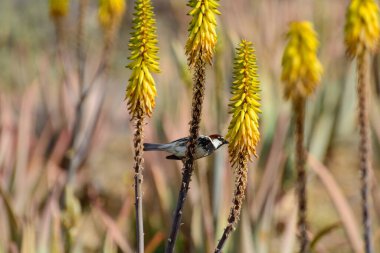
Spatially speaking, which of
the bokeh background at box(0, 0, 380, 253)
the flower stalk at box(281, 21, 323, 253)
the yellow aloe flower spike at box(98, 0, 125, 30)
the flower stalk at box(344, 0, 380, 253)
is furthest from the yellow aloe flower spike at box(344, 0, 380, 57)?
the yellow aloe flower spike at box(98, 0, 125, 30)

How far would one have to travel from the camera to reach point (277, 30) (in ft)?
20.4

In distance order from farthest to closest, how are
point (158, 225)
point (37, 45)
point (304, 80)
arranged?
point (37, 45)
point (158, 225)
point (304, 80)

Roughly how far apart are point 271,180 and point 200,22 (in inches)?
75.1

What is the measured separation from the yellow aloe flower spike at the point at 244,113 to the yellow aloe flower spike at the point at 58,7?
6.91 feet

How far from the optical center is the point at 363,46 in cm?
195

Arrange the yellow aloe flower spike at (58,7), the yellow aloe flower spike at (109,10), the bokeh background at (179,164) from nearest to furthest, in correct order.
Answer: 1. the bokeh background at (179,164)
2. the yellow aloe flower spike at (109,10)
3. the yellow aloe flower spike at (58,7)

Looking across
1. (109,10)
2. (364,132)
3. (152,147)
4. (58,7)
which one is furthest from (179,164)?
(152,147)

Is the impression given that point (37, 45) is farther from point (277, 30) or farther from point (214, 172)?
point (214, 172)

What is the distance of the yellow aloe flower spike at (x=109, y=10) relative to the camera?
300cm

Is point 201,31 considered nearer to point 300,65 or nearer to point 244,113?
point 244,113

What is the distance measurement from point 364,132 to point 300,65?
291 millimetres

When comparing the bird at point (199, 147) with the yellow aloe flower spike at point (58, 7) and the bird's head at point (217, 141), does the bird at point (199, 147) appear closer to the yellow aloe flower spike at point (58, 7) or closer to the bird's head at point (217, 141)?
the bird's head at point (217, 141)

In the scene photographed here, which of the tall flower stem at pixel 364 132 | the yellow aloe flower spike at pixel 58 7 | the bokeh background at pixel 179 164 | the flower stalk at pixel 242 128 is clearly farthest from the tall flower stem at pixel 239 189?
the yellow aloe flower spike at pixel 58 7

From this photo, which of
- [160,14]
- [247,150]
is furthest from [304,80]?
[160,14]
